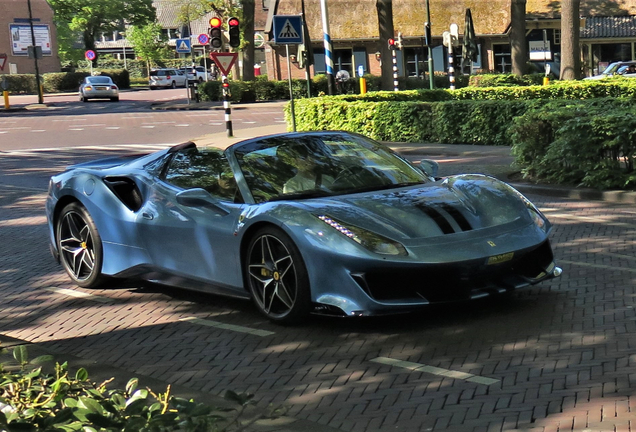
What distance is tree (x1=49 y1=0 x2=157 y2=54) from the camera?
87.5m

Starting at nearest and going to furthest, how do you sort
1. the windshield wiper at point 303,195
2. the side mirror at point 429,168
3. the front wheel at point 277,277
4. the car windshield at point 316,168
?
1. the front wheel at point 277,277
2. the windshield wiper at point 303,195
3. the car windshield at point 316,168
4. the side mirror at point 429,168

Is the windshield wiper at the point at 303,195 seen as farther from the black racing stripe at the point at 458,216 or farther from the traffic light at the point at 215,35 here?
the traffic light at the point at 215,35

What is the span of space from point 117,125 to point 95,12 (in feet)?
201

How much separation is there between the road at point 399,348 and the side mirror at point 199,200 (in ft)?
2.48

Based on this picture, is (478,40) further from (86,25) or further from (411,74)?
(86,25)

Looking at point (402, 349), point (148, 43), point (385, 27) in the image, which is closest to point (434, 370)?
point (402, 349)

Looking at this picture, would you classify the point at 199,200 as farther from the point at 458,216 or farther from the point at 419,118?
the point at 419,118

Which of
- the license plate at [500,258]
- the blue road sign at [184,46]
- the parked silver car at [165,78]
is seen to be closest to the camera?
the license plate at [500,258]

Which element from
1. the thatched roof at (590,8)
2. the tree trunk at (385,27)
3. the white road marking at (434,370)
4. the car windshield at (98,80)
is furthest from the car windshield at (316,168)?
the thatched roof at (590,8)

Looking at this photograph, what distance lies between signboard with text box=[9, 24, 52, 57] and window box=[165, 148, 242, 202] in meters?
74.9

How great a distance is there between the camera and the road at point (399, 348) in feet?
14.3

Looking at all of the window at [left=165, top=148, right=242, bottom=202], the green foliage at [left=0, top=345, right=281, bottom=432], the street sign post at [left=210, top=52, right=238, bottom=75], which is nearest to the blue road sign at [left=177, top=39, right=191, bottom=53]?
the street sign post at [left=210, top=52, right=238, bottom=75]

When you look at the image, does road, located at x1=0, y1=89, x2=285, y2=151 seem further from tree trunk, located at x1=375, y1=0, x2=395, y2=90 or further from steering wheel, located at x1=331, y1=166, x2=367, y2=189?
steering wheel, located at x1=331, y1=166, x2=367, y2=189

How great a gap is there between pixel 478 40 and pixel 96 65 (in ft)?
170
